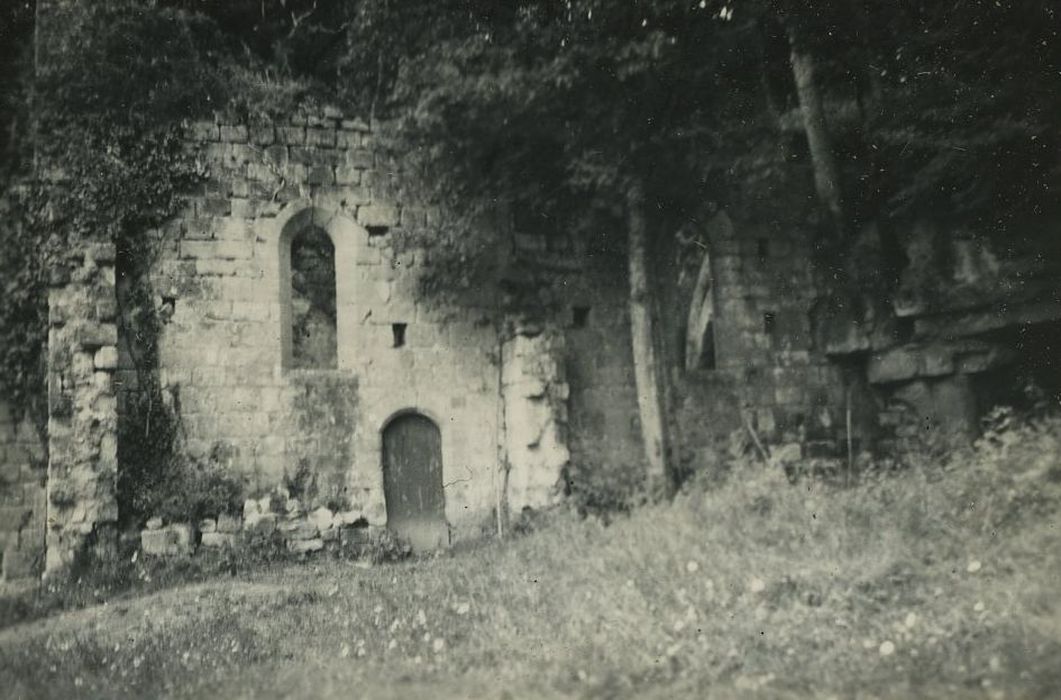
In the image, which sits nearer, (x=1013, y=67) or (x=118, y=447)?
(x=1013, y=67)

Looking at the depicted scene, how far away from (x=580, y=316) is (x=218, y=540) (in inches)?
223

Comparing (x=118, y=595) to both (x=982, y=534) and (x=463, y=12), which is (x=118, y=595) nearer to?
(x=463, y=12)

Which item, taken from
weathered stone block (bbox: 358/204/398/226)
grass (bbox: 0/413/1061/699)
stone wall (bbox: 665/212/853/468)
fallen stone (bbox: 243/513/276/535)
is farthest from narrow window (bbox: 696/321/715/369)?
fallen stone (bbox: 243/513/276/535)

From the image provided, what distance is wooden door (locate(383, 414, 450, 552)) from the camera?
427 inches

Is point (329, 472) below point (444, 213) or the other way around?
below

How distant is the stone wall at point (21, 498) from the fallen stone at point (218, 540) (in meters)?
3.72

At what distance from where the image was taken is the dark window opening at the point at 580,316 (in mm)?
11852

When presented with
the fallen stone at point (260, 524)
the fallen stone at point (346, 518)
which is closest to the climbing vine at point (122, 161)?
the fallen stone at point (260, 524)

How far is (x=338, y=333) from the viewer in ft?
36.3

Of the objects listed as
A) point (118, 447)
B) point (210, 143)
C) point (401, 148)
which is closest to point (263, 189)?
point (210, 143)

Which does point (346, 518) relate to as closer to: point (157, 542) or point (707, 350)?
point (157, 542)

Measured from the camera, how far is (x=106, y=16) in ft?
34.8

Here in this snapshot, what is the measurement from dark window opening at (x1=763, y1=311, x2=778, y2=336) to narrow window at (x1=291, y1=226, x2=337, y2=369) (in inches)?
281

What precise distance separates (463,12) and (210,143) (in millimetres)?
3758
